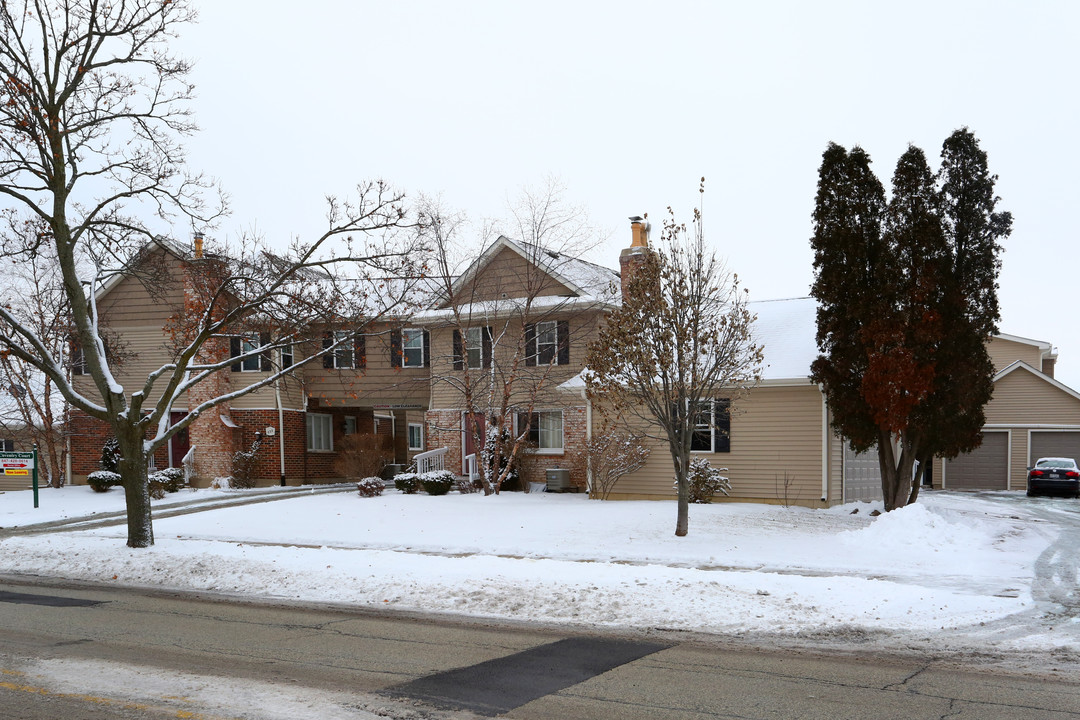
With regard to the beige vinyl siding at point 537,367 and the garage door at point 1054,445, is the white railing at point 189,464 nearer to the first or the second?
the beige vinyl siding at point 537,367

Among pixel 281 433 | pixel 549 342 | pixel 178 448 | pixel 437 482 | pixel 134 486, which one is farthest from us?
pixel 178 448

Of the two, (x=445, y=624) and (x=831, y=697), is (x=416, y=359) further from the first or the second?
(x=831, y=697)

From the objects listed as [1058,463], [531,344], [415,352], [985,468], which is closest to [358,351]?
[531,344]

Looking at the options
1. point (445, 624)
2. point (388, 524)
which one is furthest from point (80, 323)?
point (445, 624)

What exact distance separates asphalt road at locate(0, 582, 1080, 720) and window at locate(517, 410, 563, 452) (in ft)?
50.1

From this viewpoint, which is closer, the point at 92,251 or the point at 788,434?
the point at 92,251

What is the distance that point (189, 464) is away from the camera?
29.1 meters

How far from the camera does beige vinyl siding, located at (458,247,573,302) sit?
83.6ft

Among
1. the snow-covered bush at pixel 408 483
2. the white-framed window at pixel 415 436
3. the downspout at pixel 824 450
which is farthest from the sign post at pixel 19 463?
the downspout at pixel 824 450

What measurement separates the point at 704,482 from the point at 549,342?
22.4ft

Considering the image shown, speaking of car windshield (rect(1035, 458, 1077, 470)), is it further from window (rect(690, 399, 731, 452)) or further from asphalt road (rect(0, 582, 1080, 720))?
asphalt road (rect(0, 582, 1080, 720))

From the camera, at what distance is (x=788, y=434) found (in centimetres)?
2084

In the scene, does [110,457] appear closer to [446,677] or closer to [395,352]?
[395,352]

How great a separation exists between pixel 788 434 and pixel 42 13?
17.2 metres
